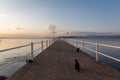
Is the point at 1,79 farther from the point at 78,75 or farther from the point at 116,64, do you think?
the point at 116,64

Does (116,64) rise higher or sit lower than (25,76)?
lower

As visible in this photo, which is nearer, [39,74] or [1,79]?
[39,74]


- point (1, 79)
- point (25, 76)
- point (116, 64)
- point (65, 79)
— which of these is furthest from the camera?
point (116, 64)

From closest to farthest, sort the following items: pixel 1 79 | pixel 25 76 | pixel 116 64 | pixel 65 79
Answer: pixel 65 79 → pixel 25 76 → pixel 1 79 → pixel 116 64

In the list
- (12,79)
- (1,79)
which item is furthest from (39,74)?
(1,79)

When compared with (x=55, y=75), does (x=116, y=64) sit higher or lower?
lower

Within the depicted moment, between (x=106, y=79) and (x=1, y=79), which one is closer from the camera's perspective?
(x=106, y=79)

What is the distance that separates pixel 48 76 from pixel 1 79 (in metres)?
4.92

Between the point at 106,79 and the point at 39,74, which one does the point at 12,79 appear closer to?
the point at 39,74

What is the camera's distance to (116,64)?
2434 cm

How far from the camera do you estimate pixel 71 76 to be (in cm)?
635

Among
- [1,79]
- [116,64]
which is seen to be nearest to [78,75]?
[1,79]

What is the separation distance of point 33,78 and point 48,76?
21.5 inches

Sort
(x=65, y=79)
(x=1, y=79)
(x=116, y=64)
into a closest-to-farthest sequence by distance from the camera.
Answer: (x=65, y=79) < (x=1, y=79) < (x=116, y=64)
